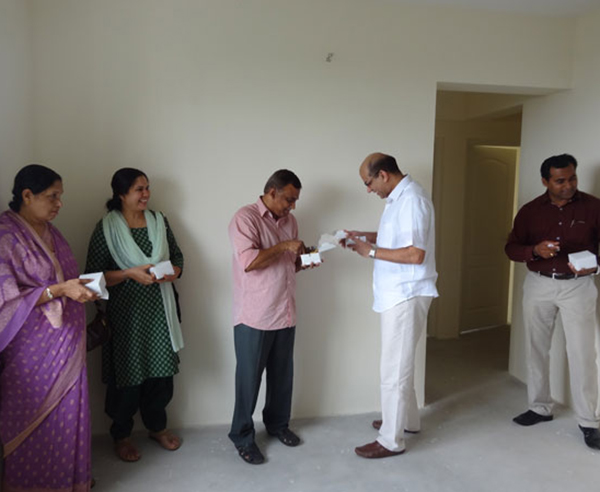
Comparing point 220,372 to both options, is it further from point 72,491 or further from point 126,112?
point 126,112

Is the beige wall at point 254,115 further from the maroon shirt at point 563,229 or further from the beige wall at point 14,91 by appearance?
the maroon shirt at point 563,229

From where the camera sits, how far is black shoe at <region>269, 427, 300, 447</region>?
2932 mm

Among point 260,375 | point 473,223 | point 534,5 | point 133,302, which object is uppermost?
point 534,5

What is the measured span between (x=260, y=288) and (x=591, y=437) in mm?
2125

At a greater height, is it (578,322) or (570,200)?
(570,200)

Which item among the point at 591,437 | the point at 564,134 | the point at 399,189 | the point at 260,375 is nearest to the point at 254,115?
the point at 399,189

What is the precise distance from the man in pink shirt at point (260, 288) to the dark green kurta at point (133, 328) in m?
0.42

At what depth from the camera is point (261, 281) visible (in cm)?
271

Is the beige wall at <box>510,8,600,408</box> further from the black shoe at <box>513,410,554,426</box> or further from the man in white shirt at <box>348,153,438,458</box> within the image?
the man in white shirt at <box>348,153,438,458</box>

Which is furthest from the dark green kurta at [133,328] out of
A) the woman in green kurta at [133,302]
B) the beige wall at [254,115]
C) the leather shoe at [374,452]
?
the leather shoe at [374,452]

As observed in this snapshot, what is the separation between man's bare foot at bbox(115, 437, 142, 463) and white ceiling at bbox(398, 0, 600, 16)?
3117 millimetres

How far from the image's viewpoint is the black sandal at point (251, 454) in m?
2.72

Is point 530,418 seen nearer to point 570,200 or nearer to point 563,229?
point 563,229

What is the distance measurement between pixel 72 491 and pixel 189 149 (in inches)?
72.9
